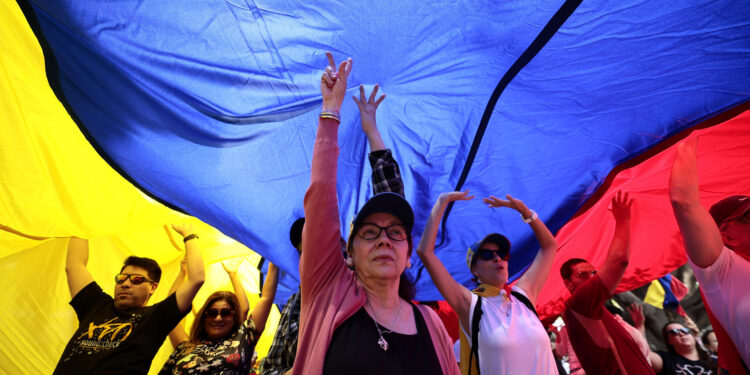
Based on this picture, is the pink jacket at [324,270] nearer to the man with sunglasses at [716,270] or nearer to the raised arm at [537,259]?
the raised arm at [537,259]

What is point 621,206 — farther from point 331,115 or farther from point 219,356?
point 219,356

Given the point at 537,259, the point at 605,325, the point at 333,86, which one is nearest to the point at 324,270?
the point at 333,86

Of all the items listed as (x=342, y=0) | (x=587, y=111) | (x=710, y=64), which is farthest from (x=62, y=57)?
(x=710, y=64)

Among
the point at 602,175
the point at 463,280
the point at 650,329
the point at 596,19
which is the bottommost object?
the point at 650,329

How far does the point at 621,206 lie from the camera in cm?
284

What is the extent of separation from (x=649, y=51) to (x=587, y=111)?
406 millimetres

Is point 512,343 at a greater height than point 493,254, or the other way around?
point 493,254

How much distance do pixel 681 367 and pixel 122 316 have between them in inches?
196

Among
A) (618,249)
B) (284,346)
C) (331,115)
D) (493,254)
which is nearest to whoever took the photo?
(331,115)

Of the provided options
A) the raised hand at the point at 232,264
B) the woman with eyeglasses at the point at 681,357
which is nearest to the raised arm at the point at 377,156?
the raised hand at the point at 232,264

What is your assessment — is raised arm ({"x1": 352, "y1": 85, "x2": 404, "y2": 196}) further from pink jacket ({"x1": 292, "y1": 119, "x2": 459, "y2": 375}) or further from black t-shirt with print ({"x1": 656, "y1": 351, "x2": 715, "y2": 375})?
black t-shirt with print ({"x1": 656, "y1": 351, "x2": 715, "y2": 375})

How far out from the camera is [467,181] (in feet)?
8.83

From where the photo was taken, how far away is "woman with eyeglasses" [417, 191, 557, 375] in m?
1.83

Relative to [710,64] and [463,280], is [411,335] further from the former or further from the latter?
[463,280]
